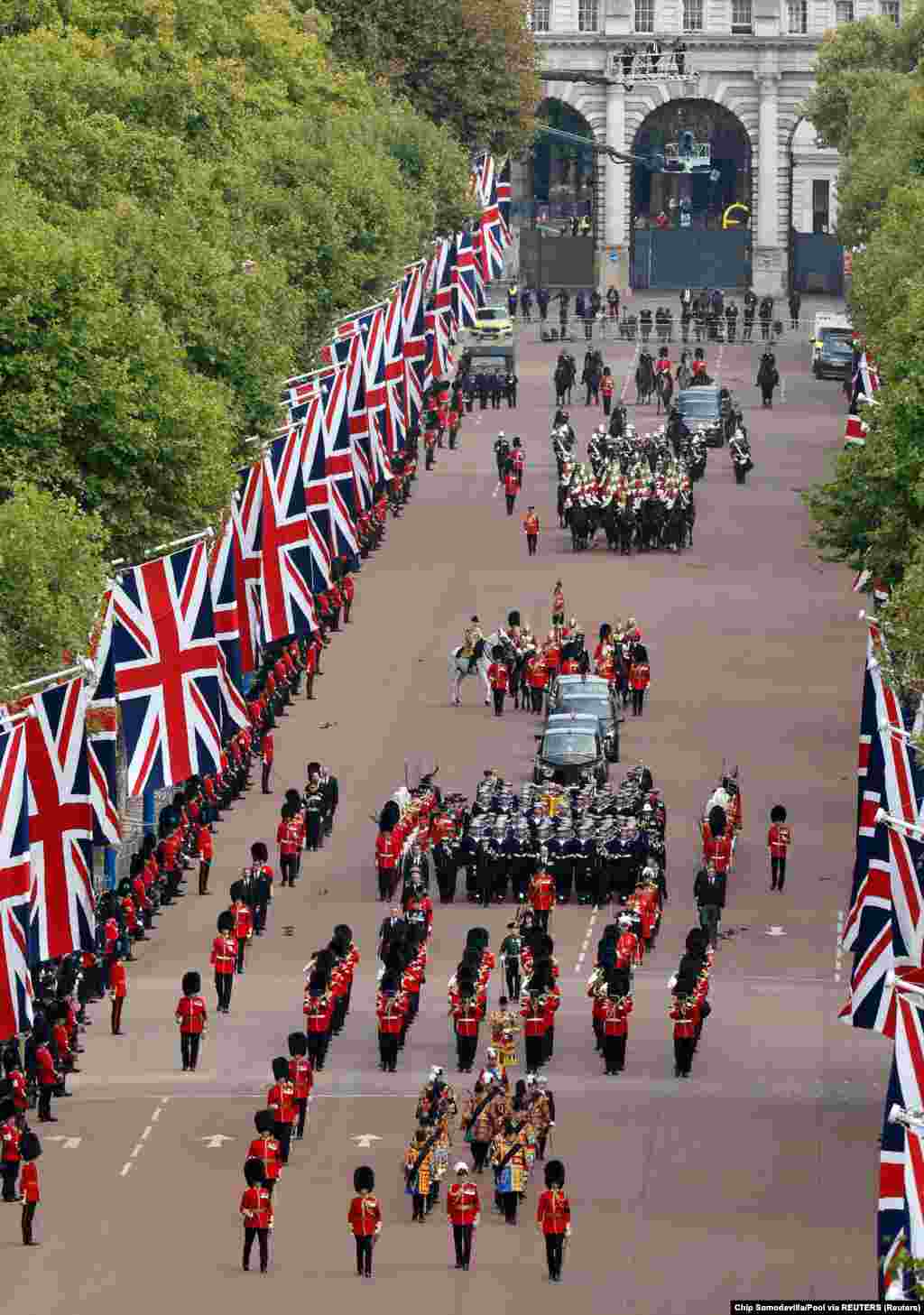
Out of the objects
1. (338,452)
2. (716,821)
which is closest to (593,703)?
(716,821)

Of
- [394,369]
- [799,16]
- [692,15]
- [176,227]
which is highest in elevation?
[692,15]

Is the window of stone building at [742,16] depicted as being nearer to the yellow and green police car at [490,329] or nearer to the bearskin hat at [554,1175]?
the yellow and green police car at [490,329]

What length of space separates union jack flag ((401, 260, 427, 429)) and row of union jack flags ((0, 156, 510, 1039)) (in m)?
4.74

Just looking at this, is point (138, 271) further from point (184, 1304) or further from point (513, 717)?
point (184, 1304)

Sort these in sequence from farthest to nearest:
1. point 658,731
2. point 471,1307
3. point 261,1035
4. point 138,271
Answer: point 658,731
point 138,271
point 261,1035
point 471,1307

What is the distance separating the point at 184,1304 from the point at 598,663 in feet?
114

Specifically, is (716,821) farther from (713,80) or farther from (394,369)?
(713,80)

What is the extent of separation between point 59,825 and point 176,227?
2387 centimetres

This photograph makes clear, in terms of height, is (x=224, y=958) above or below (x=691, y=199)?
below

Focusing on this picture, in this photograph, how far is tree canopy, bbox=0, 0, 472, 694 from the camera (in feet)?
209

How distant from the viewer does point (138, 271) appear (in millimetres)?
71500

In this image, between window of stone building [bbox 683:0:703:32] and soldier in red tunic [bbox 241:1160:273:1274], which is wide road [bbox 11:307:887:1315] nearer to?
soldier in red tunic [bbox 241:1160:273:1274]

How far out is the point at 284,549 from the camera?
73.6 meters

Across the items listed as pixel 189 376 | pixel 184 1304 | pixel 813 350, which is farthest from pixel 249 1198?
pixel 813 350
